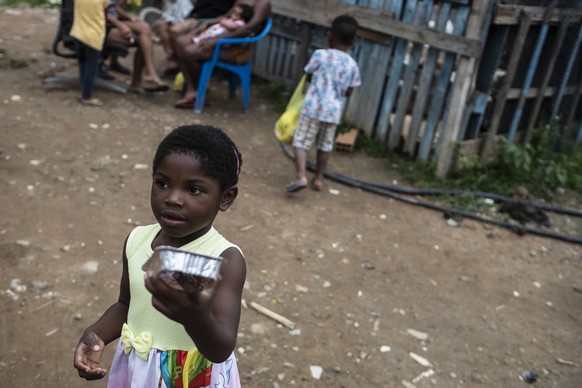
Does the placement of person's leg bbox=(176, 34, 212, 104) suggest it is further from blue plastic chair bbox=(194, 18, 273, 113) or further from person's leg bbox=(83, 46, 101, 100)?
person's leg bbox=(83, 46, 101, 100)

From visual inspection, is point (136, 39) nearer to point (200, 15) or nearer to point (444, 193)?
point (200, 15)

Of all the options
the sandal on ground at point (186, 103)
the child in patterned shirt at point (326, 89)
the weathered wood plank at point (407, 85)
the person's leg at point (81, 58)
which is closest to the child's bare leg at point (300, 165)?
the child in patterned shirt at point (326, 89)

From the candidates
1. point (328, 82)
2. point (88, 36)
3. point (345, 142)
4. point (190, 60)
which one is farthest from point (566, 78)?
point (88, 36)

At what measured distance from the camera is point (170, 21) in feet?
26.4

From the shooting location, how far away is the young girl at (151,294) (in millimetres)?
1573

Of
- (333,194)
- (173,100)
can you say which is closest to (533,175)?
(333,194)

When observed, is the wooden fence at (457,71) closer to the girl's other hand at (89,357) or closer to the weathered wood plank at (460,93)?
the weathered wood plank at (460,93)

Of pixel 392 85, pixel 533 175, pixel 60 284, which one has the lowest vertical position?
pixel 60 284

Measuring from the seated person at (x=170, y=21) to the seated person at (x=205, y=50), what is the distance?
28.1 inches

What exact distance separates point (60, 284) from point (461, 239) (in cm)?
294

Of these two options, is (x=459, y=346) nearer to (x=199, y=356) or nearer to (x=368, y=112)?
(x=199, y=356)

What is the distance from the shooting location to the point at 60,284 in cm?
343

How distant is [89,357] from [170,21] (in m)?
6.99

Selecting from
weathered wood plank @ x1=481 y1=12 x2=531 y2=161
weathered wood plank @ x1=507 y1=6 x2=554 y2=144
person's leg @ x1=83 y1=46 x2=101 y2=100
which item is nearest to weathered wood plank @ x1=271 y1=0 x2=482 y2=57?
weathered wood plank @ x1=481 y1=12 x2=531 y2=161
